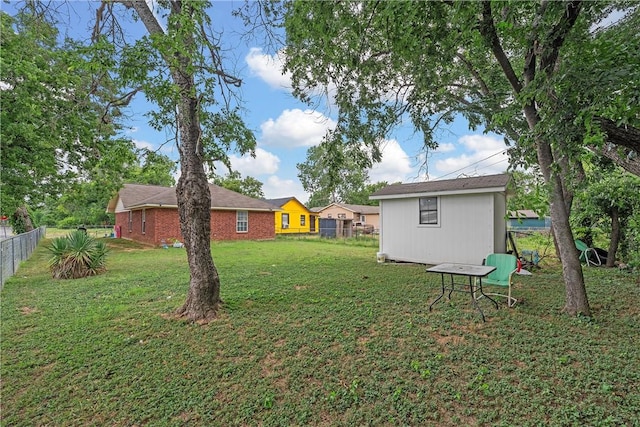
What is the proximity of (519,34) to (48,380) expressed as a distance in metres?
6.26

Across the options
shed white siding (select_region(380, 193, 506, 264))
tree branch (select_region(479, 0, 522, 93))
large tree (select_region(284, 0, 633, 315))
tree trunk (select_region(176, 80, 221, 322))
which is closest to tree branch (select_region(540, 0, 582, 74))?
large tree (select_region(284, 0, 633, 315))

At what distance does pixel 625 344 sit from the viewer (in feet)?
11.2

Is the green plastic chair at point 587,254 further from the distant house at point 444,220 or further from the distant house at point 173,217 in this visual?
the distant house at point 173,217

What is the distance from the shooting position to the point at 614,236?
316 inches

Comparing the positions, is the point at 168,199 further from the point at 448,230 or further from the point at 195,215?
the point at 448,230

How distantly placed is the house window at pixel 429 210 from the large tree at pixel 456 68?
9.27 feet

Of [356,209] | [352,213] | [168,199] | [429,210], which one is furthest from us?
[356,209]

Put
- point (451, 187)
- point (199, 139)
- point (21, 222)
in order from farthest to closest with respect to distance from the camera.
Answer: point (21, 222), point (451, 187), point (199, 139)

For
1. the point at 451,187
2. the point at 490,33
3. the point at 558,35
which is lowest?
the point at 451,187

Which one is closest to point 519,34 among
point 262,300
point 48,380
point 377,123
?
point 377,123

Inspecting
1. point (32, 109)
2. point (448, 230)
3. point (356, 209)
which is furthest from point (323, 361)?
point (356, 209)

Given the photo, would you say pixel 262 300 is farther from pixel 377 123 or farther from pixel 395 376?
pixel 377 123

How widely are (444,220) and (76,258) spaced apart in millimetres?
10407

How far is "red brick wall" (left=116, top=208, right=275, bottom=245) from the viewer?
15.9 m
